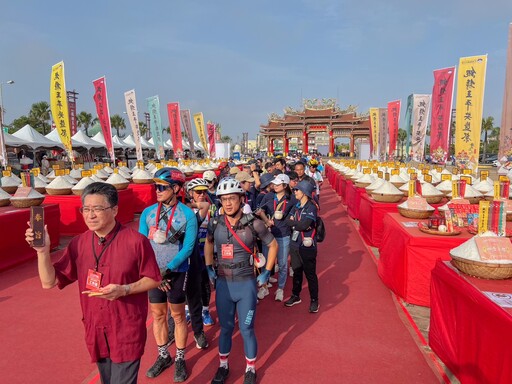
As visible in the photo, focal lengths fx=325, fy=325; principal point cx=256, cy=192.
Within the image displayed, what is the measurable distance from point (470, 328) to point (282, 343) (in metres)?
1.84

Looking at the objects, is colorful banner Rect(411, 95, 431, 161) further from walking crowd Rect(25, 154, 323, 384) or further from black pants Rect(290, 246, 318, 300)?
black pants Rect(290, 246, 318, 300)

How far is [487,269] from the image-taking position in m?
2.70

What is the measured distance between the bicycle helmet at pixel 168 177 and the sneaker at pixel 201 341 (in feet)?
5.41

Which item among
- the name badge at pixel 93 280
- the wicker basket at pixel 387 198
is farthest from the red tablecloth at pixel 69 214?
the wicker basket at pixel 387 198

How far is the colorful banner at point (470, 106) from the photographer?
864 centimetres

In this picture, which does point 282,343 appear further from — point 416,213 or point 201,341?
point 416,213

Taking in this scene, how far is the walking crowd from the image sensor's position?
75.9 inches

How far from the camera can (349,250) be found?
23.3 feet

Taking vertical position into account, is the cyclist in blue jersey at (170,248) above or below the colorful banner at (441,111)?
below

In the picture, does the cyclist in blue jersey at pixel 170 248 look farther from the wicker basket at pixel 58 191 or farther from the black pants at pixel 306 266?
the wicker basket at pixel 58 191

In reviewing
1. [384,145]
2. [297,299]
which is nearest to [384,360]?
[297,299]

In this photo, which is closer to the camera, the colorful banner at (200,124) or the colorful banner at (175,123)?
the colorful banner at (175,123)

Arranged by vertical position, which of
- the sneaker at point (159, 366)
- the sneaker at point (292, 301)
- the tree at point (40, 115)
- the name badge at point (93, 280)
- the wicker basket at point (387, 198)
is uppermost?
the tree at point (40, 115)

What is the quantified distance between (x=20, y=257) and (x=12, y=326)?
267 centimetres
